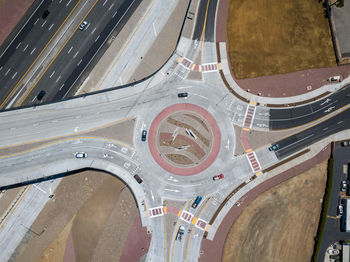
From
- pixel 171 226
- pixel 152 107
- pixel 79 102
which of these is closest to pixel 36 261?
pixel 171 226

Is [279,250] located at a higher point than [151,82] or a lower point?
lower

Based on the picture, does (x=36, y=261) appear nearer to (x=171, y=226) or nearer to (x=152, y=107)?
(x=171, y=226)

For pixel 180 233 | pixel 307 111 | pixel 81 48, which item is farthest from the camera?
pixel 307 111

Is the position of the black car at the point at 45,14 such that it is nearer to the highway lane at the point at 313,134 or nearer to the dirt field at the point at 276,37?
the dirt field at the point at 276,37

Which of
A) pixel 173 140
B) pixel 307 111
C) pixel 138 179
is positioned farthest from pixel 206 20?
pixel 138 179

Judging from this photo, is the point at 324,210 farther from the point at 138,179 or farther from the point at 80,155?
the point at 80,155

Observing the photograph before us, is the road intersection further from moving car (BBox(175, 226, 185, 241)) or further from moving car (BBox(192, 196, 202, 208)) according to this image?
moving car (BBox(192, 196, 202, 208))
